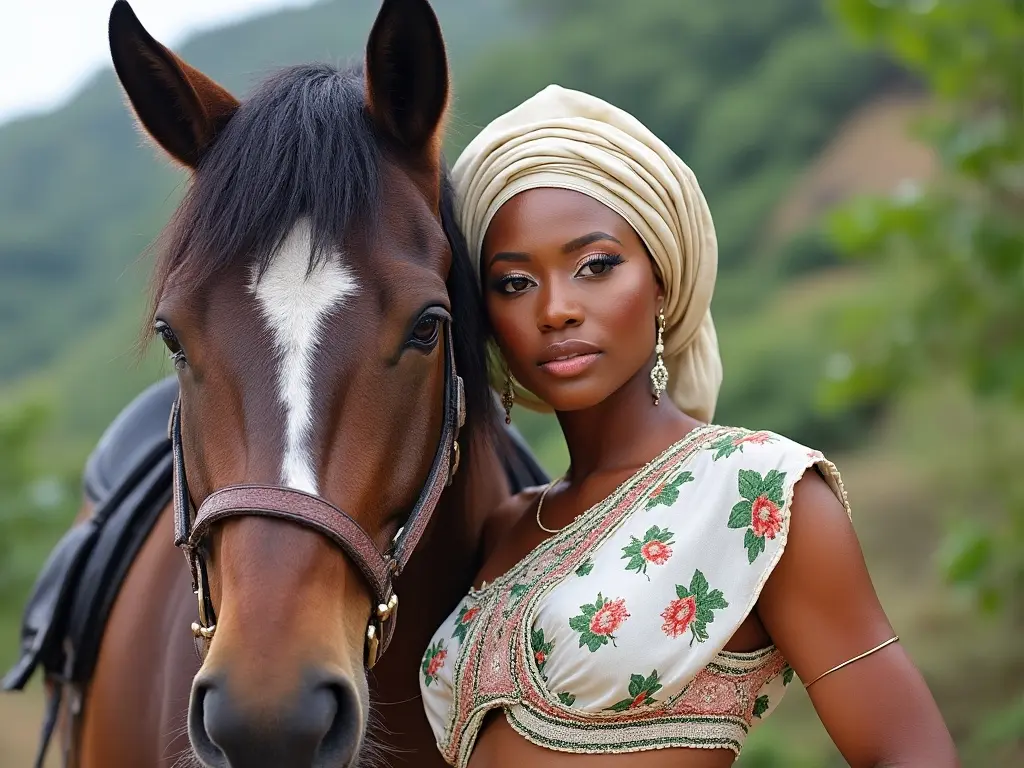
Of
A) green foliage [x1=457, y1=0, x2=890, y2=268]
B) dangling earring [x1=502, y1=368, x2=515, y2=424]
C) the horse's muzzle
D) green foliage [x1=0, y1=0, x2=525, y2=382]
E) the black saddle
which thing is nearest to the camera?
the horse's muzzle

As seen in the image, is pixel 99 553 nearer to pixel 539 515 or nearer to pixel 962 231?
pixel 539 515

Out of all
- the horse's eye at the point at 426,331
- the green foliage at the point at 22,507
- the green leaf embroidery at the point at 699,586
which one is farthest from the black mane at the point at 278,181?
the green foliage at the point at 22,507

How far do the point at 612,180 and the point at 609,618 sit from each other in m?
0.70

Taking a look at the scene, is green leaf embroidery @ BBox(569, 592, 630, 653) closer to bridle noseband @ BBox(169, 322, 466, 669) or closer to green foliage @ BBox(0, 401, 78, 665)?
bridle noseband @ BBox(169, 322, 466, 669)

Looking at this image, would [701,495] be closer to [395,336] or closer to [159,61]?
[395,336]

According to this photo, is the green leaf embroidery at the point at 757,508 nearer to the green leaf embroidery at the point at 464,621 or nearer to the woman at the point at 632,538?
the woman at the point at 632,538

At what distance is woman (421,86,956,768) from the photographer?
5.21 feet

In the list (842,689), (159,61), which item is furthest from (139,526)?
(842,689)

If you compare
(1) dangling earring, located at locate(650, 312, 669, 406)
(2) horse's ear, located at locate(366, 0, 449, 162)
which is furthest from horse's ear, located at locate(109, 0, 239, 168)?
(1) dangling earring, located at locate(650, 312, 669, 406)

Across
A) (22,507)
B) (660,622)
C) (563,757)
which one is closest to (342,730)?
(563,757)

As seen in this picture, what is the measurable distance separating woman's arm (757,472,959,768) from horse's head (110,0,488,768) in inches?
21.7

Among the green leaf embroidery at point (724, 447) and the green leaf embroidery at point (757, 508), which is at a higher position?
the green leaf embroidery at point (724, 447)

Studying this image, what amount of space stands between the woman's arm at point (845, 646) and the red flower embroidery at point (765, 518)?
3cm

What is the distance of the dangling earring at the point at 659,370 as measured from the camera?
1886 millimetres
